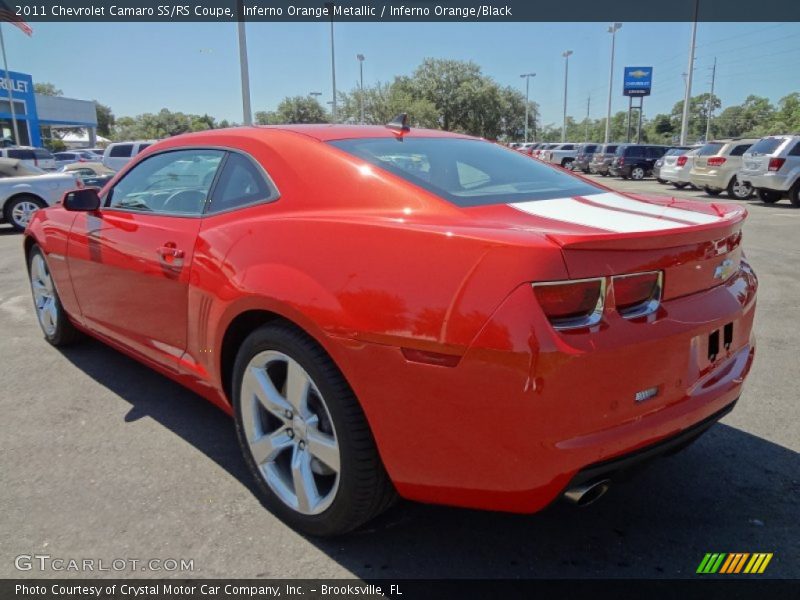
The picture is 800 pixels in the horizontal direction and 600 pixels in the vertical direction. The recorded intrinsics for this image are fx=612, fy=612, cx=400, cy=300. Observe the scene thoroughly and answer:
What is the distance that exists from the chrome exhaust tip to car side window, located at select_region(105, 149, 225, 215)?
204 centimetres

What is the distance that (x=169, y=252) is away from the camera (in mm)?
2883

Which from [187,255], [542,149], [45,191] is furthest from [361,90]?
[187,255]

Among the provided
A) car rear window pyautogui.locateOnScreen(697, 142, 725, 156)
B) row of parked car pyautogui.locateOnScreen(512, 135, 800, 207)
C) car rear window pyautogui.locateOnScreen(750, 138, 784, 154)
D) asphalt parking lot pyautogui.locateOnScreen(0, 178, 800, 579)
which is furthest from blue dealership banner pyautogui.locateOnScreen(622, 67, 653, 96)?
asphalt parking lot pyautogui.locateOnScreen(0, 178, 800, 579)

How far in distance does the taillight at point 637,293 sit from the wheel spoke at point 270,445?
134cm

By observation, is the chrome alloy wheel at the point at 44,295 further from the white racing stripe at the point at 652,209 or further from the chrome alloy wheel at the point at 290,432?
the white racing stripe at the point at 652,209

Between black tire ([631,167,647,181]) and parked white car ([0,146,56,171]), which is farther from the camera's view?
black tire ([631,167,647,181])

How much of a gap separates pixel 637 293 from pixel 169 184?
254 centimetres

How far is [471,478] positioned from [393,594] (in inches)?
21.4

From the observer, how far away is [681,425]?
201 cm

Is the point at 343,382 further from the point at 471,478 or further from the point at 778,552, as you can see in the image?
the point at 778,552

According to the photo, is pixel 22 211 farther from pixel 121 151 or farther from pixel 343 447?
pixel 343 447

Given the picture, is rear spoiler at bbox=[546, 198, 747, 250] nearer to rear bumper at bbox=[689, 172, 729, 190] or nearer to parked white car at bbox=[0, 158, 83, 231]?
parked white car at bbox=[0, 158, 83, 231]

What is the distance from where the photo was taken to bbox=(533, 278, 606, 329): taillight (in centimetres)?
173
